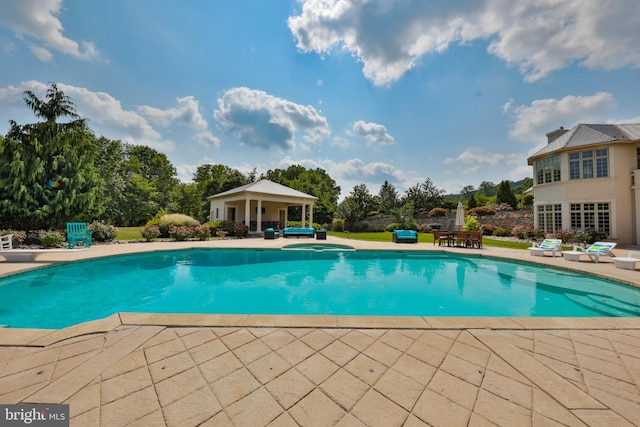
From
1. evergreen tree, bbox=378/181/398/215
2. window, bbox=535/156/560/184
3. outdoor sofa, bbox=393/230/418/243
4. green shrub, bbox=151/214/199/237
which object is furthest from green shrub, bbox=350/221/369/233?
green shrub, bbox=151/214/199/237

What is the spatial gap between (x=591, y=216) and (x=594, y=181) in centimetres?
204

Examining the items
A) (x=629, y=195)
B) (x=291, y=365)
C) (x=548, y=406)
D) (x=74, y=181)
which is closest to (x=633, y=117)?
(x=629, y=195)

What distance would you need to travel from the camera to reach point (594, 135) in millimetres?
14477

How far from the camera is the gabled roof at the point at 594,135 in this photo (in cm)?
1382

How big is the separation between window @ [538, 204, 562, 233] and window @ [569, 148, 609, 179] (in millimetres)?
2144

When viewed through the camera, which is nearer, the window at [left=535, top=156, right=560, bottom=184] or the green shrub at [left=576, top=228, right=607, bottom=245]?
the green shrub at [left=576, top=228, right=607, bottom=245]

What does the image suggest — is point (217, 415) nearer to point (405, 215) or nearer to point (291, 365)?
point (291, 365)

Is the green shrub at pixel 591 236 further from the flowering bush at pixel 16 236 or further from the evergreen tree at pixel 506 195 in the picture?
the flowering bush at pixel 16 236

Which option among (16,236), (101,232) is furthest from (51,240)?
(101,232)

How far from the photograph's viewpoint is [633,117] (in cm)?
1546

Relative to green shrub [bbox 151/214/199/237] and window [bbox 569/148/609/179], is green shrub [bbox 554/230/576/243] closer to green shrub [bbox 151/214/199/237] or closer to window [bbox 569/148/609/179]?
window [bbox 569/148/609/179]

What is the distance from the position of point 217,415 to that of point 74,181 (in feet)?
57.8

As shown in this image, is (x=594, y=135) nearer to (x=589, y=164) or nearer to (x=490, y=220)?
(x=589, y=164)

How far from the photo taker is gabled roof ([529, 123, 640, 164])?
1382 cm
